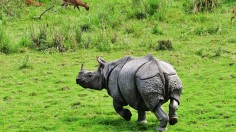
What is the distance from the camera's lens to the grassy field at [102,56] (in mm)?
9148

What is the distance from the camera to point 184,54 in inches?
555

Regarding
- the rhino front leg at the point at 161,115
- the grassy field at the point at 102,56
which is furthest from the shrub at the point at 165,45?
the rhino front leg at the point at 161,115

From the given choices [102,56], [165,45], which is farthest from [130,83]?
[165,45]

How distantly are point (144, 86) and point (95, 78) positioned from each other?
1412 mm

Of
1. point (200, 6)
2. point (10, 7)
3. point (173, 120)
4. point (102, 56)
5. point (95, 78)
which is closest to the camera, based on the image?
point (173, 120)

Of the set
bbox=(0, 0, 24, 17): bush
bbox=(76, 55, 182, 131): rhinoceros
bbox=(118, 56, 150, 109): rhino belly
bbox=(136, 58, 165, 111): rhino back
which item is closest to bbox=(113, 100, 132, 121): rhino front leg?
bbox=(76, 55, 182, 131): rhinoceros

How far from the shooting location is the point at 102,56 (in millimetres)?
14453

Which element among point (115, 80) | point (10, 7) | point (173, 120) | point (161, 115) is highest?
point (115, 80)

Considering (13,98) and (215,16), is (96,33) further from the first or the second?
(13,98)

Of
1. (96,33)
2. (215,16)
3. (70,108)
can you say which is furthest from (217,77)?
(215,16)

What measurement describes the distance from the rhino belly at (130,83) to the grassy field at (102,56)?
0.44 meters

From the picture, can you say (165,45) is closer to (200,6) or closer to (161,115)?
(200,6)

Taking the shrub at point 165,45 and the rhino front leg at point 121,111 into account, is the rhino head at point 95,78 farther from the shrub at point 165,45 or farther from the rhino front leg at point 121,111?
the shrub at point 165,45

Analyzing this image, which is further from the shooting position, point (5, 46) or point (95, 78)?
point (5, 46)
